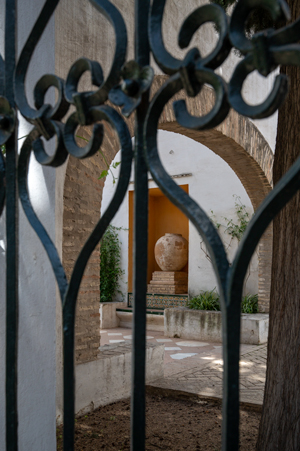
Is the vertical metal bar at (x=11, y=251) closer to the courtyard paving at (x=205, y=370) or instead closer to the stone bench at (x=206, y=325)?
the courtyard paving at (x=205, y=370)

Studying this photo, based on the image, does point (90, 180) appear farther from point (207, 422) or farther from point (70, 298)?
point (70, 298)

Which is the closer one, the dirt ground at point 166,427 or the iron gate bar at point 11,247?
the iron gate bar at point 11,247

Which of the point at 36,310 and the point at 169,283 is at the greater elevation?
the point at 36,310

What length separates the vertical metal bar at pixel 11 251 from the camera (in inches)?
34.3

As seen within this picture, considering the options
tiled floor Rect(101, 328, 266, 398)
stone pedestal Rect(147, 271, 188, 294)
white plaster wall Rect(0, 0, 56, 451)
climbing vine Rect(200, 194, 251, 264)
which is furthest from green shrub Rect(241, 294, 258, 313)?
white plaster wall Rect(0, 0, 56, 451)

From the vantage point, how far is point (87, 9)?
13.0ft

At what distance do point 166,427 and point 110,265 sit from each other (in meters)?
7.88

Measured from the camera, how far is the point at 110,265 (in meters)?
11.6

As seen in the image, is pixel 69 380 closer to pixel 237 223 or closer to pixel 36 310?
pixel 36 310

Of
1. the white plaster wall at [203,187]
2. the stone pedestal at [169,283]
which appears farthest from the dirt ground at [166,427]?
the stone pedestal at [169,283]

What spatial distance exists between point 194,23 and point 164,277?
10.5m

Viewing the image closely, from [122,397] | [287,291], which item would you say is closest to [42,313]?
[287,291]

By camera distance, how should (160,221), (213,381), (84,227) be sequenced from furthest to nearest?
(160,221)
(213,381)
(84,227)

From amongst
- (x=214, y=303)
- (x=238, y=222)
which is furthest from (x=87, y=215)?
(x=238, y=222)
